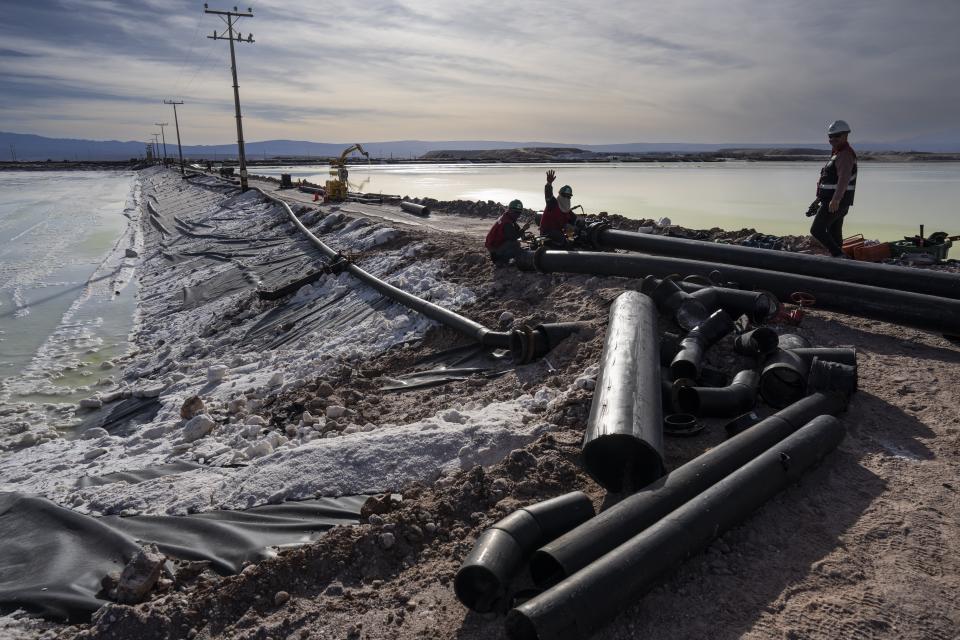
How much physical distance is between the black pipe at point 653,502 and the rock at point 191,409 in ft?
18.4

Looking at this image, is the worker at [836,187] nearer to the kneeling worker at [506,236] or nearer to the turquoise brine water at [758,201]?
the kneeling worker at [506,236]

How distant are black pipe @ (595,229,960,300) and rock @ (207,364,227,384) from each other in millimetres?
6700

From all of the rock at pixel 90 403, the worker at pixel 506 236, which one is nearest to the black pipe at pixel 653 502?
the worker at pixel 506 236

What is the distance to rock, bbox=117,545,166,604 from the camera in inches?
145

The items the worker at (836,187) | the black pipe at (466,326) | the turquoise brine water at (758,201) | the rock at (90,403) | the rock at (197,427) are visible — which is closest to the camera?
the black pipe at (466,326)

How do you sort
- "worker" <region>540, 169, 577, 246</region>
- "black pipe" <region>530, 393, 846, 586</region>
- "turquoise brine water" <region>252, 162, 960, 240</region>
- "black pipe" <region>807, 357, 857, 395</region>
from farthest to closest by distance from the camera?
"turquoise brine water" <region>252, 162, 960, 240</region>
"worker" <region>540, 169, 577, 246</region>
"black pipe" <region>807, 357, 857, 395</region>
"black pipe" <region>530, 393, 846, 586</region>

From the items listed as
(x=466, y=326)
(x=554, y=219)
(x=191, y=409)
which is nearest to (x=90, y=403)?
(x=191, y=409)

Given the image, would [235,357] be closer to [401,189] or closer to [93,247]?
[93,247]

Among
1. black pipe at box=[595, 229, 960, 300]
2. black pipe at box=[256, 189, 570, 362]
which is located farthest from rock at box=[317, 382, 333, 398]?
black pipe at box=[595, 229, 960, 300]

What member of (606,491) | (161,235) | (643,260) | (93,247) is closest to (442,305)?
(643,260)

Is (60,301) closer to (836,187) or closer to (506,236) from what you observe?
(506,236)

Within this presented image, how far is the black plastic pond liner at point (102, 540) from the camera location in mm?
3820

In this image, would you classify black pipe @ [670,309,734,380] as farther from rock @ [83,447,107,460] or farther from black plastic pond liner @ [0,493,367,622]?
rock @ [83,447,107,460]

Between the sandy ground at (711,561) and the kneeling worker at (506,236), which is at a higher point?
the kneeling worker at (506,236)
